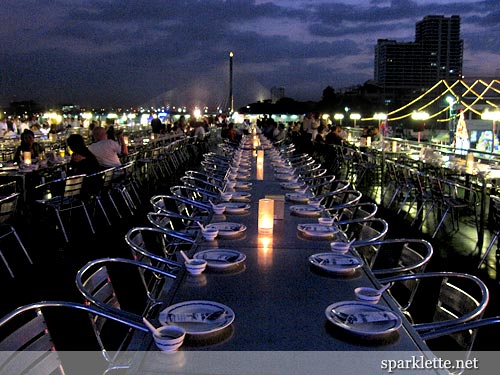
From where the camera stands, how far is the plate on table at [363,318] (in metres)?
1.85

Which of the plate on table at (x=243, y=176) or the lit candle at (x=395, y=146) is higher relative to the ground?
the lit candle at (x=395, y=146)

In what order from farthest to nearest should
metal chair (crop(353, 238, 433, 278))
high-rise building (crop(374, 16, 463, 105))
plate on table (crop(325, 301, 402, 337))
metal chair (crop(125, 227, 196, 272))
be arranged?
1. high-rise building (crop(374, 16, 463, 105))
2. metal chair (crop(125, 227, 196, 272))
3. metal chair (crop(353, 238, 433, 278))
4. plate on table (crop(325, 301, 402, 337))

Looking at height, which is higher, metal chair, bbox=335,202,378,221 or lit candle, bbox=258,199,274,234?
lit candle, bbox=258,199,274,234

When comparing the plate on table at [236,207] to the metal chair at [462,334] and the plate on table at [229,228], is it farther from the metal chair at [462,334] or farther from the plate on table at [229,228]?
the metal chair at [462,334]

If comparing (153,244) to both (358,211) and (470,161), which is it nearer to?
(358,211)

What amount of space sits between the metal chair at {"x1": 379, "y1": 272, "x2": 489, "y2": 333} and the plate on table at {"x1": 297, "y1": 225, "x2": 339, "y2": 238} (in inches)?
21.2

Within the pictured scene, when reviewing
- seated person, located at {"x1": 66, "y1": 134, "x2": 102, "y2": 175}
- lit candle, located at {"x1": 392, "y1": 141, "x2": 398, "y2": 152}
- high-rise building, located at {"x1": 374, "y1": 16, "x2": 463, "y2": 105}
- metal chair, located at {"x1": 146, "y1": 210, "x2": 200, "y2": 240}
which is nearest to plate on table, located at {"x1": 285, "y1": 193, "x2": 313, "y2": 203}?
metal chair, located at {"x1": 146, "y1": 210, "x2": 200, "y2": 240}

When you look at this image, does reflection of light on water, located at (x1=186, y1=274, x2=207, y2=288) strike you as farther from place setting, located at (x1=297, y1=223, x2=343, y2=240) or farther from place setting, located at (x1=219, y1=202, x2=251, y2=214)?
place setting, located at (x1=219, y1=202, x2=251, y2=214)

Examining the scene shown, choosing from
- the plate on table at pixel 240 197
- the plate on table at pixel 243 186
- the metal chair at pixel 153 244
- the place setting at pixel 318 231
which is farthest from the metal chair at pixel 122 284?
the plate on table at pixel 243 186

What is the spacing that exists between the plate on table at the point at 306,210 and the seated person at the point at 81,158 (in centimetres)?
441

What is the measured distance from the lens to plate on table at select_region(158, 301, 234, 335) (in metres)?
1.86

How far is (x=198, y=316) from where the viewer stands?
1939 millimetres

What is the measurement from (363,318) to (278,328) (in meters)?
0.31

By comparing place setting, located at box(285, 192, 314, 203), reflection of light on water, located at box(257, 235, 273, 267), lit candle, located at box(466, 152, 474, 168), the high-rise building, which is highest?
the high-rise building
